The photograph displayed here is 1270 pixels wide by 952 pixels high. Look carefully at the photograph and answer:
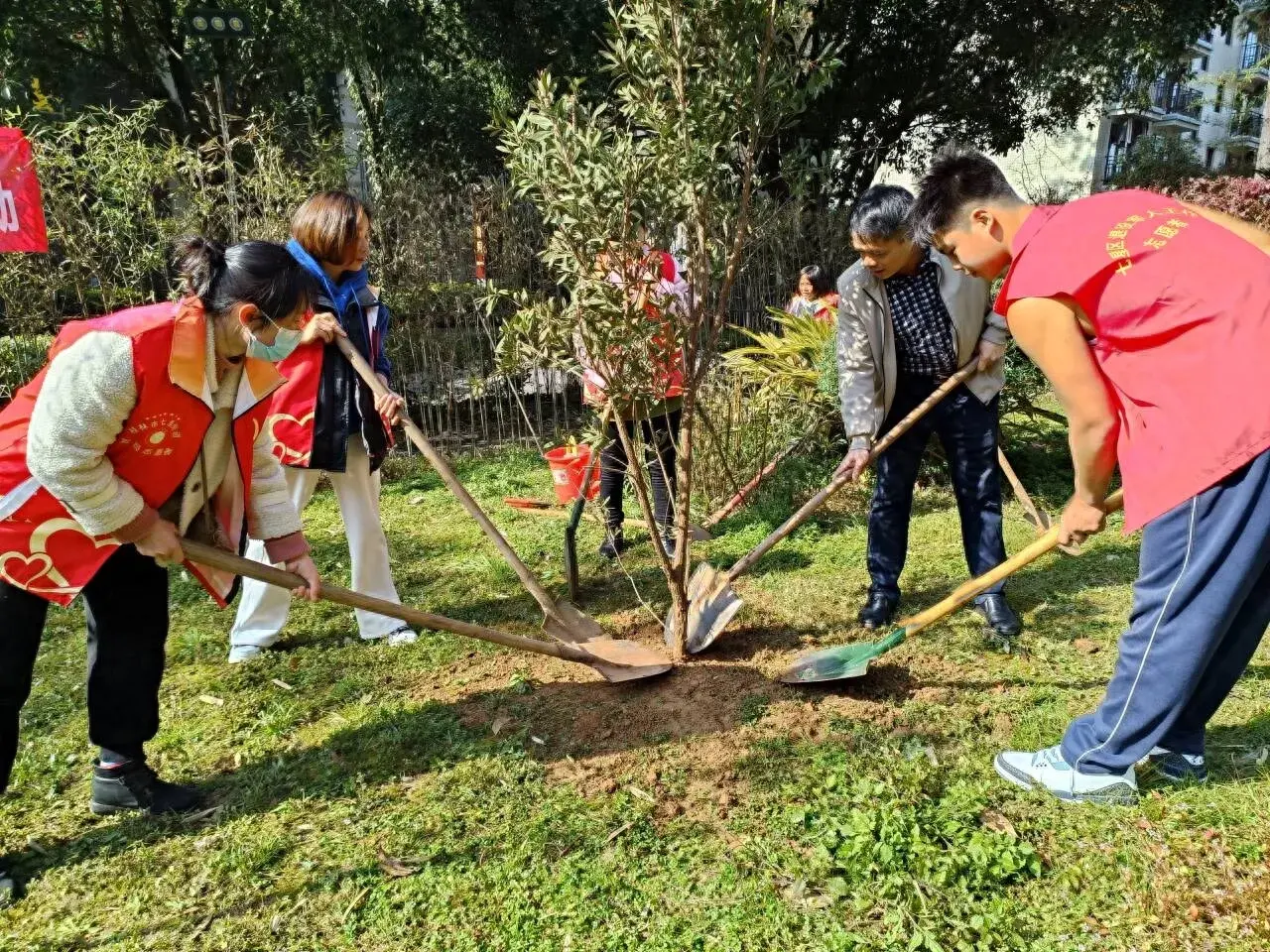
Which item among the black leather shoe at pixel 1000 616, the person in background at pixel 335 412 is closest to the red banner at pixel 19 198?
the person in background at pixel 335 412

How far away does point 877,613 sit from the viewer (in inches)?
146

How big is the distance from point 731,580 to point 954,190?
1745 millimetres

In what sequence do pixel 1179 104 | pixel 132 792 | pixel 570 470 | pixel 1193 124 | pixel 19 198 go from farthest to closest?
1. pixel 1179 104
2. pixel 1193 124
3. pixel 570 470
4. pixel 19 198
5. pixel 132 792

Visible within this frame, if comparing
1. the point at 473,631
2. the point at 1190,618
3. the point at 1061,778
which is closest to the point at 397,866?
the point at 473,631

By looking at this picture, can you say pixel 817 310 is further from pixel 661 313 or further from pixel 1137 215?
pixel 1137 215

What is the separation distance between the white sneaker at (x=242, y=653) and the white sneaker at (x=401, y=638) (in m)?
0.58

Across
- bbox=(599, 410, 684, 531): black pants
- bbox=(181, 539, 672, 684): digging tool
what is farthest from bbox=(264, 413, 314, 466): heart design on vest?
bbox=(599, 410, 684, 531): black pants

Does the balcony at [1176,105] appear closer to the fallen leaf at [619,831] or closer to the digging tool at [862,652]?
the digging tool at [862,652]

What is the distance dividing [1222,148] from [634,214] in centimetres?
4754

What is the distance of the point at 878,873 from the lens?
222 centimetres

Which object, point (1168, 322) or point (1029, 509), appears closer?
point (1168, 322)

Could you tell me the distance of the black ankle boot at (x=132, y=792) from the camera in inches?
103

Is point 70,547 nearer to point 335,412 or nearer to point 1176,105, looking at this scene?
point 335,412

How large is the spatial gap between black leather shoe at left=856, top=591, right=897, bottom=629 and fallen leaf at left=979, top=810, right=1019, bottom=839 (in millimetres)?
1283
